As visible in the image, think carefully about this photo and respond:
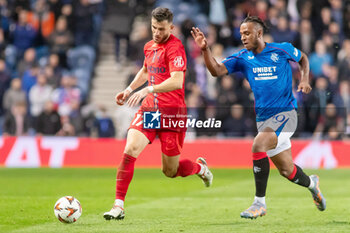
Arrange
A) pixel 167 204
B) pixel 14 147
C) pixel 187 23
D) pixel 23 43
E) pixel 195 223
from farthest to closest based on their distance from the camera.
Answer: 1. pixel 23 43
2. pixel 187 23
3. pixel 14 147
4. pixel 167 204
5. pixel 195 223

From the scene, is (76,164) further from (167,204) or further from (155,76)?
(155,76)

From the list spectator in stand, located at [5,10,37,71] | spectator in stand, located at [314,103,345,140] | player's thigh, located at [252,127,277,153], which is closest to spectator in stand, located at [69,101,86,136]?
spectator in stand, located at [5,10,37,71]

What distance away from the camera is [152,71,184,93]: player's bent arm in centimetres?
816

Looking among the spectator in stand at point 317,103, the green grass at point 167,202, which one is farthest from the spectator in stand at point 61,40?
the spectator in stand at point 317,103

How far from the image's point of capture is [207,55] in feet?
27.5

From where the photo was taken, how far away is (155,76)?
8641 millimetres

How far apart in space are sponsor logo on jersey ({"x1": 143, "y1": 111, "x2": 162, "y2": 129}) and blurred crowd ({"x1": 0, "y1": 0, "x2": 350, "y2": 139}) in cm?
754

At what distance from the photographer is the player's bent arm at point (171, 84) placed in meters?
8.16

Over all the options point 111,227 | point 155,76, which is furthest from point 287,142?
point 111,227

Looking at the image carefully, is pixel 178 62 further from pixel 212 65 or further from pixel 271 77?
pixel 271 77

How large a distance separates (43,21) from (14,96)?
3.28 meters

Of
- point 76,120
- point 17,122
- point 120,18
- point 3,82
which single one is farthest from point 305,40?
point 3,82

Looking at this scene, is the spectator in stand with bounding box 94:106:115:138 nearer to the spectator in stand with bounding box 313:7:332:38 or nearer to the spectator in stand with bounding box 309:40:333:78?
the spectator in stand with bounding box 309:40:333:78

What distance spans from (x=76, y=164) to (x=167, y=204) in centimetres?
732
